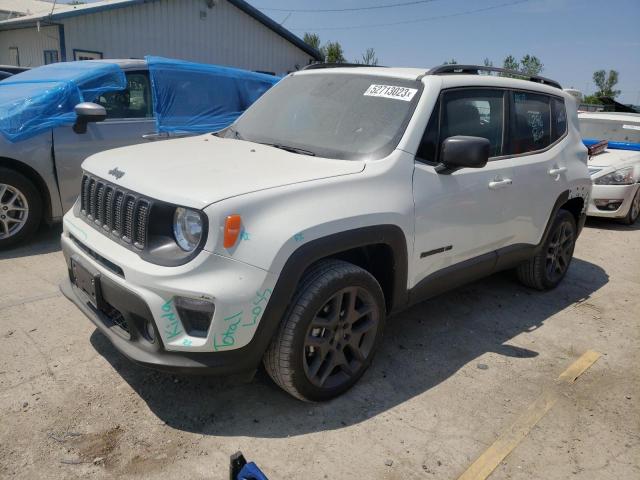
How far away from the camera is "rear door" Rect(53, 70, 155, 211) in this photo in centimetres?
514

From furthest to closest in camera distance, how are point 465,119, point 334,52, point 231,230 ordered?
point 334,52 → point 465,119 → point 231,230

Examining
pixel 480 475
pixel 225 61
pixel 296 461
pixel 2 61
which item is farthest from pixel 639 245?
pixel 2 61

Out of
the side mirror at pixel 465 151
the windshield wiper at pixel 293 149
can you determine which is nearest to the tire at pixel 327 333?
the windshield wiper at pixel 293 149

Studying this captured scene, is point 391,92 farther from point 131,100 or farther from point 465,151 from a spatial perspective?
point 131,100

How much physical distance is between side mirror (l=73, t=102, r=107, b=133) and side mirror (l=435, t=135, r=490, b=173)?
333 cm

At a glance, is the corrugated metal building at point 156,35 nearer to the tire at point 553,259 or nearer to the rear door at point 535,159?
the rear door at point 535,159

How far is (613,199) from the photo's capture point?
25.3 ft

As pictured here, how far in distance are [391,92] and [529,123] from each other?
58.2 inches

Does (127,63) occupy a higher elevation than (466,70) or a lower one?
lower

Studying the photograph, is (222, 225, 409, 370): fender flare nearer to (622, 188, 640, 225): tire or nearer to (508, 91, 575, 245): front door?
(508, 91, 575, 245): front door

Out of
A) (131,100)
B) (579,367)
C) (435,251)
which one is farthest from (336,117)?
(131,100)

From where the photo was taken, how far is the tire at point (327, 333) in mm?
2670

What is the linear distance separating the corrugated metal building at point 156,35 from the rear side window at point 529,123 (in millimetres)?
13823

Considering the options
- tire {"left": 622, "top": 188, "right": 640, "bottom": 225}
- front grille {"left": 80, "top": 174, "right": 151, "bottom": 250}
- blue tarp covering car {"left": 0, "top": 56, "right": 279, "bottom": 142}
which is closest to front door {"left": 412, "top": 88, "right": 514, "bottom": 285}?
front grille {"left": 80, "top": 174, "right": 151, "bottom": 250}
